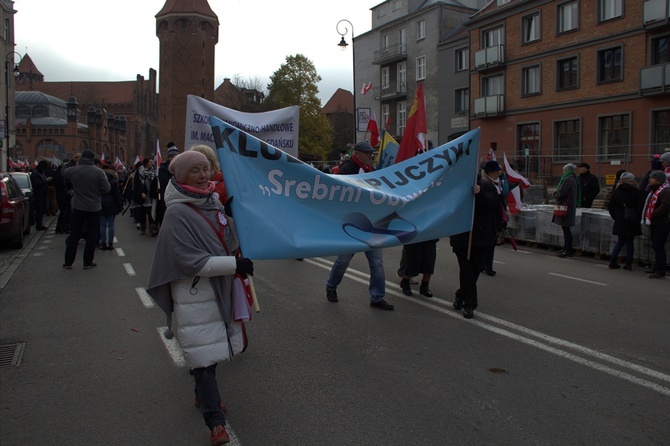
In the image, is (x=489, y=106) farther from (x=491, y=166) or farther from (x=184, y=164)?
(x=184, y=164)

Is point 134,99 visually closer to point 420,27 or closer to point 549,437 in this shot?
point 420,27

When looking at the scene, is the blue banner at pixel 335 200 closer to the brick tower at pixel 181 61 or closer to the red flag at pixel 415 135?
the red flag at pixel 415 135

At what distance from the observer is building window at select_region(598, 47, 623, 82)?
29.9 m

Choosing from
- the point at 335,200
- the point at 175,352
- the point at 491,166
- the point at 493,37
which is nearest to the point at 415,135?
the point at 491,166

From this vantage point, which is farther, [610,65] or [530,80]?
[530,80]

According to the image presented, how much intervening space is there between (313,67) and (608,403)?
2563 inches

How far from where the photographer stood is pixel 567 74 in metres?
32.9

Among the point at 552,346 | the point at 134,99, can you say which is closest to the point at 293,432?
the point at 552,346

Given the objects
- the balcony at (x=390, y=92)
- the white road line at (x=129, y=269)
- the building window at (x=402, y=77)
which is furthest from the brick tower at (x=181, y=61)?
the white road line at (x=129, y=269)

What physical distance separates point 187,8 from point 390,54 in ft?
120

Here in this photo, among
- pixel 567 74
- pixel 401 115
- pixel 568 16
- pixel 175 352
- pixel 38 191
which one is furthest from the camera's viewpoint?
pixel 401 115

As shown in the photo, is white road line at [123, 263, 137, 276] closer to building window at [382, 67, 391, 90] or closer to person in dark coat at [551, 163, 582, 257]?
person in dark coat at [551, 163, 582, 257]

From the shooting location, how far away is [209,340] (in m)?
3.72

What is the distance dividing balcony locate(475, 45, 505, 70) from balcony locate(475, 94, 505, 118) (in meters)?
1.97
